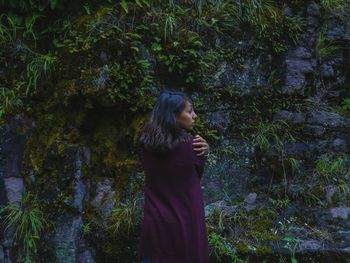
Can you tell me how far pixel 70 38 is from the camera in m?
5.03

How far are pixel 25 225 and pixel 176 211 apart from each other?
216 centimetres

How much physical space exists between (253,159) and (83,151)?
6.61 ft

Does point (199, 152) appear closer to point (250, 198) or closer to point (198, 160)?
point (198, 160)

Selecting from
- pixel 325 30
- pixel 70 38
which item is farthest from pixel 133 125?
pixel 325 30

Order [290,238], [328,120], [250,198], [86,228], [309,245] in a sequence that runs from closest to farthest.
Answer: [309,245] → [290,238] → [86,228] → [250,198] → [328,120]

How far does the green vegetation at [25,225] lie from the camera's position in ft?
14.5

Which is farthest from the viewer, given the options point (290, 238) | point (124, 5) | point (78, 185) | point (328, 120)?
point (328, 120)

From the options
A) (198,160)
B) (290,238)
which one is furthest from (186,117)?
(290,238)

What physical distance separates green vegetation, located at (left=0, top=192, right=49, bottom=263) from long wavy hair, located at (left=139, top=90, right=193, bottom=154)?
196 centimetres

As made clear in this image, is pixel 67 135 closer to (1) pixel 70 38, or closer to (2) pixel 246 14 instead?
(1) pixel 70 38

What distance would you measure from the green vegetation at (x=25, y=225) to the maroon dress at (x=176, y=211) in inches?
72.0

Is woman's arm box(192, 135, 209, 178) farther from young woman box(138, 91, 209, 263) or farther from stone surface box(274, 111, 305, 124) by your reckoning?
stone surface box(274, 111, 305, 124)

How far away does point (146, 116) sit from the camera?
16.3 ft

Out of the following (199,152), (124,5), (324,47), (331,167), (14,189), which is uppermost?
(124,5)
